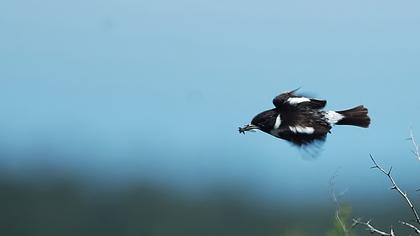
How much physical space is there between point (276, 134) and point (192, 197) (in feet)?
153

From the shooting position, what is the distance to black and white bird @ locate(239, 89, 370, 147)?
8484 mm

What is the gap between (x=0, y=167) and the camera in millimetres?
59031

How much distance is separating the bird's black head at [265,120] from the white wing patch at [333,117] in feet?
0.97

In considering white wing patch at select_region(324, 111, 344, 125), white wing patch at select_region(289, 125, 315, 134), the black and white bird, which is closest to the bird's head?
the black and white bird

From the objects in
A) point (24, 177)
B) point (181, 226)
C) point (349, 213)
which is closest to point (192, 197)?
point (181, 226)

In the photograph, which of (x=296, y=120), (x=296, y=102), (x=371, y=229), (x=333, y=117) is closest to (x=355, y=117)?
(x=333, y=117)

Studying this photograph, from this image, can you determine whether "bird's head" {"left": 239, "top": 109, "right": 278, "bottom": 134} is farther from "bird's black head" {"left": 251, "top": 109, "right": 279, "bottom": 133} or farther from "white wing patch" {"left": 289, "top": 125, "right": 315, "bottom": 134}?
"white wing patch" {"left": 289, "top": 125, "right": 315, "bottom": 134}

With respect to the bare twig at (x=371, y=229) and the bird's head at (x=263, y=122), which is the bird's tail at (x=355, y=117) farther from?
the bare twig at (x=371, y=229)

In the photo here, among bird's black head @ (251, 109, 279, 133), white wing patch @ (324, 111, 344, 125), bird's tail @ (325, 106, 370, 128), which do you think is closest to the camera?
bird's black head @ (251, 109, 279, 133)

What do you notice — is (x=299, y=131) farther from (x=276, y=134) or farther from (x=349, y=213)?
(x=349, y=213)

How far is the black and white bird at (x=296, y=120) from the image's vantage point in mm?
8484

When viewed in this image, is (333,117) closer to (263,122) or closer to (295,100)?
(295,100)

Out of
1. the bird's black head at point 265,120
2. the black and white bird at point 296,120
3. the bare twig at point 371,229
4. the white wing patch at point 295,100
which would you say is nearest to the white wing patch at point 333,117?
the black and white bird at point 296,120

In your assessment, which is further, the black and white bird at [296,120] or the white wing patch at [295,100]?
the white wing patch at [295,100]
